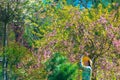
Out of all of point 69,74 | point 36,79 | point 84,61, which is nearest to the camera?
point 84,61

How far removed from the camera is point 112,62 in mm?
8898

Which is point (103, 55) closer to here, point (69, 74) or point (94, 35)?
point (94, 35)

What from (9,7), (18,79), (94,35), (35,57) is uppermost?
(9,7)

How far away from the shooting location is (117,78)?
918 centimetres

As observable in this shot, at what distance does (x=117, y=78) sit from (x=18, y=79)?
2.56 meters

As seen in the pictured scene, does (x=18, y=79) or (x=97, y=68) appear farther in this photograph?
(x=18, y=79)

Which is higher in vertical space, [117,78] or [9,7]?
[9,7]

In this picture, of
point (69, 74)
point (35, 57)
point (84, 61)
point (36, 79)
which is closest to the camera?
point (84, 61)

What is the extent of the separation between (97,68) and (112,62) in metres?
0.39

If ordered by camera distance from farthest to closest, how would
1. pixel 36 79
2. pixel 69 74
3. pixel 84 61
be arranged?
pixel 36 79 → pixel 69 74 → pixel 84 61

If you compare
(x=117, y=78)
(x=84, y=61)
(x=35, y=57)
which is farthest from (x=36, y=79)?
(x=84, y=61)

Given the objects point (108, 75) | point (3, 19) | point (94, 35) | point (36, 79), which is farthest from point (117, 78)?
point (3, 19)

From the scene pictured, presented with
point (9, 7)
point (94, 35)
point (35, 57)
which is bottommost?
point (35, 57)

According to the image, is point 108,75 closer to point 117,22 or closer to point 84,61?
point 117,22
